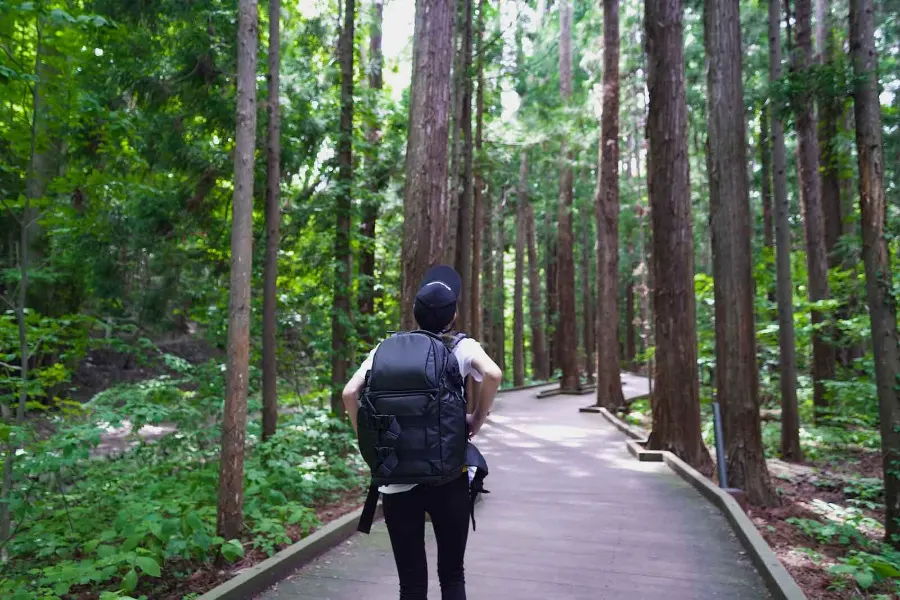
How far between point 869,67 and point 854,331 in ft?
24.4

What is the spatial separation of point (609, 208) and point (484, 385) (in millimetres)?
17253

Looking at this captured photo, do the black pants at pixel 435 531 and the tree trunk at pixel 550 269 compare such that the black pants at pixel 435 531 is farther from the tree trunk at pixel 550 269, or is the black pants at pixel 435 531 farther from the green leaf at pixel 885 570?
the tree trunk at pixel 550 269

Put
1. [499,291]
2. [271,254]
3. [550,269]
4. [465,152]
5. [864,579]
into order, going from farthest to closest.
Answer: [550,269] → [499,291] → [465,152] → [271,254] → [864,579]

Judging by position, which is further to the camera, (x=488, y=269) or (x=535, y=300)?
(x=535, y=300)

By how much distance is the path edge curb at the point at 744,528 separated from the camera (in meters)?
4.45

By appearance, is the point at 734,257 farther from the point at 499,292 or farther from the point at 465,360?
the point at 499,292

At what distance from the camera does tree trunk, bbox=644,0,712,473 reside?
34.7ft

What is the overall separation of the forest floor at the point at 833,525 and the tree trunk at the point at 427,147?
483cm

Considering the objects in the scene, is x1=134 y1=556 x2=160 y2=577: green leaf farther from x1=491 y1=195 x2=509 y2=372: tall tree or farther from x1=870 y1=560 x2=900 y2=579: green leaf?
x1=491 y1=195 x2=509 y2=372: tall tree

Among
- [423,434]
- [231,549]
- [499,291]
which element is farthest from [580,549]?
[499,291]

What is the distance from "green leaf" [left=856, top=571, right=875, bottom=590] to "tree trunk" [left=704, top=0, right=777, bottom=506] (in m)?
3.77

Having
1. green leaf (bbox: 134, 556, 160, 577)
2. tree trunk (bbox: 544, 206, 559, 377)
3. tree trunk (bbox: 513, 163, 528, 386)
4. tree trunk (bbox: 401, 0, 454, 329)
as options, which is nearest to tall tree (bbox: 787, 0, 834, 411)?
tree trunk (bbox: 401, 0, 454, 329)

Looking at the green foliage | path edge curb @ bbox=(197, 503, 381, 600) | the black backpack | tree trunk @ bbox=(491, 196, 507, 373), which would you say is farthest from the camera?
tree trunk @ bbox=(491, 196, 507, 373)

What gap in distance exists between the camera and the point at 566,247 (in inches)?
969
